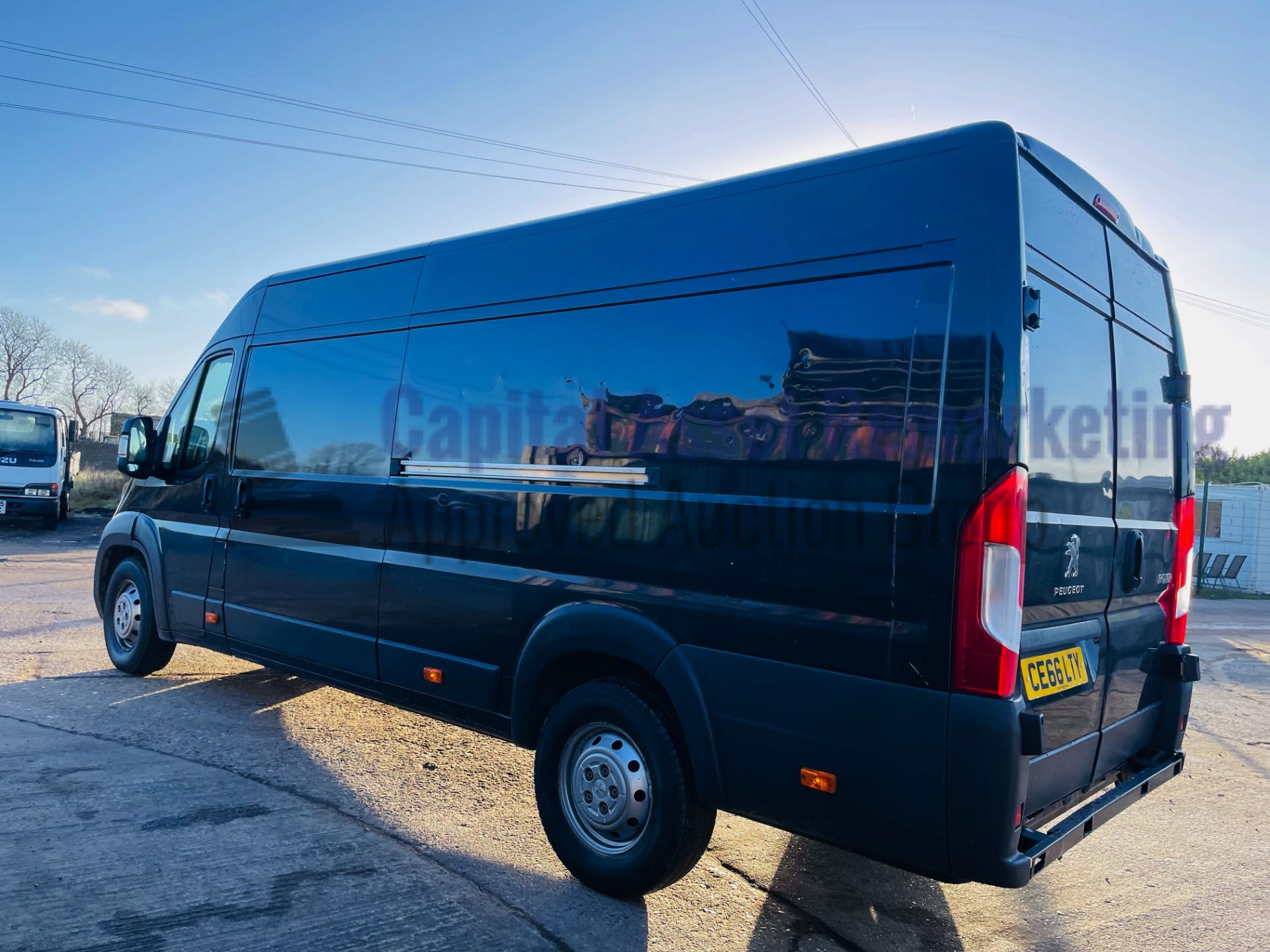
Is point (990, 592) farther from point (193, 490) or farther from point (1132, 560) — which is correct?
point (193, 490)

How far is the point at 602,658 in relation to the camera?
3707 mm

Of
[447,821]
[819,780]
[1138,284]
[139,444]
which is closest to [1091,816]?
[819,780]

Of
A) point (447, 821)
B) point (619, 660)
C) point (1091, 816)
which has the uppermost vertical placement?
point (619, 660)

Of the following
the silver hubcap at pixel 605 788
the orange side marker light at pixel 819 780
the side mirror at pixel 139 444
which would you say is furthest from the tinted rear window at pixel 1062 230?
the side mirror at pixel 139 444

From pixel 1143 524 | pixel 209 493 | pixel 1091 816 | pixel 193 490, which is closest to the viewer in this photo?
pixel 1091 816

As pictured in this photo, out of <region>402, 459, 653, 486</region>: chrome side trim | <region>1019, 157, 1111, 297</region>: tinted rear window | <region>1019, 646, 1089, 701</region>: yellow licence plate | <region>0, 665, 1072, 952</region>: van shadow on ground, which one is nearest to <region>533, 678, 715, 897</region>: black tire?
<region>0, 665, 1072, 952</region>: van shadow on ground

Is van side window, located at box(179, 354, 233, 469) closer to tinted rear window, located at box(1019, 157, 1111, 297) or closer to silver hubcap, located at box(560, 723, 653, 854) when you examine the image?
silver hubcap, located at box(560, 723, 653, 854)

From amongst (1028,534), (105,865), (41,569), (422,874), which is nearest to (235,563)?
(105,865)

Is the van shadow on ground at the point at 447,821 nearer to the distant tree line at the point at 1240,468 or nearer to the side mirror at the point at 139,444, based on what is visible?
the side mirror at the point at 139,444

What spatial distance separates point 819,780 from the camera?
2.99m

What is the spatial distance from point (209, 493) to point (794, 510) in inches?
164

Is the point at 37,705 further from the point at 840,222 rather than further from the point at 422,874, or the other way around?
the point at 840,222

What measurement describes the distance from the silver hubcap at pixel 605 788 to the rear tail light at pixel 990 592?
1.35 meters

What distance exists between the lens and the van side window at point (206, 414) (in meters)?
5.87
